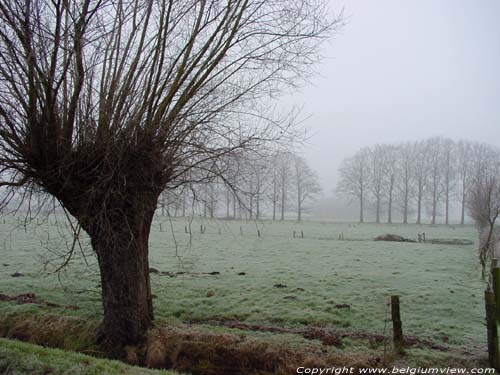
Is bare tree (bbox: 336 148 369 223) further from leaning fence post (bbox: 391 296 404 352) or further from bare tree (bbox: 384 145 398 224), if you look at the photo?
leaning fence post (bbox: 391 296 404 352)

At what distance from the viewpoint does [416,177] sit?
74.7 metres

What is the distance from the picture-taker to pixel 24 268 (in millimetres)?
15094

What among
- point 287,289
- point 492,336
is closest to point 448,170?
point 287,289

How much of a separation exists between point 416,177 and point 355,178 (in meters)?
11.7

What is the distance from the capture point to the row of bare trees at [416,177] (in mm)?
73000

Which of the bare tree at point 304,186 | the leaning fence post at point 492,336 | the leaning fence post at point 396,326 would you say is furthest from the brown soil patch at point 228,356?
the bare tree at point 304,186

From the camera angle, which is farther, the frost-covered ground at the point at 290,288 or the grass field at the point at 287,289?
the frost-covered ground at the point at 290,288

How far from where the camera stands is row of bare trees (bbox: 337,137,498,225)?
73000 mm

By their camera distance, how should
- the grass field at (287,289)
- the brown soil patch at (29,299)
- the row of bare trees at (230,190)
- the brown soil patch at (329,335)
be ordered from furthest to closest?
the brown soil patch at (29,299) → the grass field at (287,289) → the row of bare trees at (230,190) → the brown soil patch at (329,335)

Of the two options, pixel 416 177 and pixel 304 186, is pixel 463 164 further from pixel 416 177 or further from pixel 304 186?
pixel 304 186

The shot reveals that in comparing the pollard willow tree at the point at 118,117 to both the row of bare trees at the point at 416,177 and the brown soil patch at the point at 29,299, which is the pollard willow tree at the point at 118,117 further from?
the row of bare trees at the point at 416,177

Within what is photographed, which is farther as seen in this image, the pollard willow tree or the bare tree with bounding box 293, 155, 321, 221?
the bare tree with bounding box 293, 155, 321, 221

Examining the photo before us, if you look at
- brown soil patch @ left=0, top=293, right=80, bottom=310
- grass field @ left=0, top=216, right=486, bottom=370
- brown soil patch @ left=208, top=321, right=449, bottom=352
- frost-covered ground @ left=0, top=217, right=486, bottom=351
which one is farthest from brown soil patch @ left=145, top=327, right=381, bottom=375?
brown soil patch @ left=0, top=293, right=80, bottom=310

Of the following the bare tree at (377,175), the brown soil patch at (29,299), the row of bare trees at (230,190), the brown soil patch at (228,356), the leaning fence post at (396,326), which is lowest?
the brown soil patch at (228,356)
